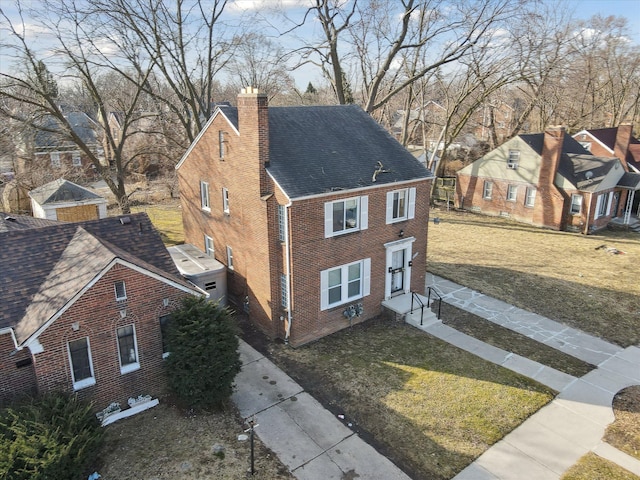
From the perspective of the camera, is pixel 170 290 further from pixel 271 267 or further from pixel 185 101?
pixel 185 101

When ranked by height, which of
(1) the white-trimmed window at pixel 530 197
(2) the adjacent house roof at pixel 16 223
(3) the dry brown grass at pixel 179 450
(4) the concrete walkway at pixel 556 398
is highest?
(2) the adjacent house roof at pixel 16 223

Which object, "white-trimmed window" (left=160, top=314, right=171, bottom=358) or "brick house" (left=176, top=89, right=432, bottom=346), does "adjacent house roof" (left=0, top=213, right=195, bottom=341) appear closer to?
"white-trimmed window" (left=160, top=314, right=171, bottom=358)

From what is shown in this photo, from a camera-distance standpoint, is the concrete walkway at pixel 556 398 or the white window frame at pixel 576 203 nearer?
the concrete walkway at pixel 556 398

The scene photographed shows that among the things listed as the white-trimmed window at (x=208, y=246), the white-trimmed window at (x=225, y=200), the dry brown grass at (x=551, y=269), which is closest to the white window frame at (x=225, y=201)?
the white-trimmed window at (x=225, y=200)

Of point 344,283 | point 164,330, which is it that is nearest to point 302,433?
point 164,330

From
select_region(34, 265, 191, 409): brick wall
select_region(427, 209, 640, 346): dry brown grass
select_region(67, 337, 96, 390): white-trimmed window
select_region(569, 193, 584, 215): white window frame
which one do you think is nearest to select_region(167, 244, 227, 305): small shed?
select_region(34, 265, 191, 409): brick wall

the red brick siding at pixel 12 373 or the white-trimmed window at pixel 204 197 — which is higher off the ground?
the white-trimmed window at pixel 204 197

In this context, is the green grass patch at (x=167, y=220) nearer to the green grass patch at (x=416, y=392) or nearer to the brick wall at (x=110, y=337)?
the brick wall at (x=110, y=337)

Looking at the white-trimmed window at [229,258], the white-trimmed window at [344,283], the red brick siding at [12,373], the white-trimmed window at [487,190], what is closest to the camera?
the red brick siding at [12,373]
